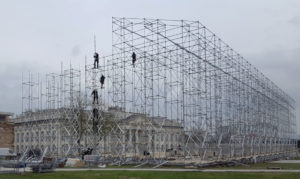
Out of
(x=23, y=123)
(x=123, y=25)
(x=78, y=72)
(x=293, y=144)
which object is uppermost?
(x=123, y=25)

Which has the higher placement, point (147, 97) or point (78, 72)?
point (78, 72)

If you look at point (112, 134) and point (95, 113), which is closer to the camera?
point (95, 113)

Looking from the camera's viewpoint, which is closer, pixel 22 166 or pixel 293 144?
pixel 22 166

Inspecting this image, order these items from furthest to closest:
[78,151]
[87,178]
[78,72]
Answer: [78,72], [78,151], [87,178]

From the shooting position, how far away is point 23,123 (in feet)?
148

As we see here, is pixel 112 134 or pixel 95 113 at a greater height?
pixel 95 113

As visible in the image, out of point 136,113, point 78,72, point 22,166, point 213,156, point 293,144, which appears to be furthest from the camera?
point 293,144

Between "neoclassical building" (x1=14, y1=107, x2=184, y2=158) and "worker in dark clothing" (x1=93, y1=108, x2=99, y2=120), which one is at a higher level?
"worker in dark clothing" (x1=93, y1=108, x2=99, y2=120)

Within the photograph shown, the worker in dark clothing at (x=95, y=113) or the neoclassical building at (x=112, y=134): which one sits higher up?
the worker in dark clothing at (x=95, y=113)

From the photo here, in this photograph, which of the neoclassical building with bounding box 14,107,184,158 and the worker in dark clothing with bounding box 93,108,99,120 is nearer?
the neoclassical building with bounding box 14,107,184,158

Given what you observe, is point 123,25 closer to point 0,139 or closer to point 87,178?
point 87,178

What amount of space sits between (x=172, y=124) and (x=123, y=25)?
10.7 metres

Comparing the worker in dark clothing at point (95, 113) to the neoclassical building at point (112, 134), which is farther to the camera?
the worker in dark clothing at point (95, 113)

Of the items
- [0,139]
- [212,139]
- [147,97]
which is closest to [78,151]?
[147,97]
